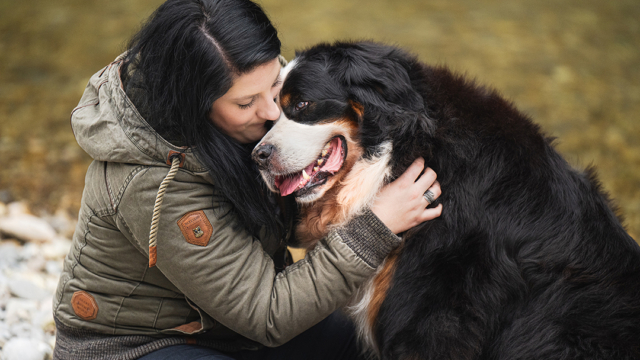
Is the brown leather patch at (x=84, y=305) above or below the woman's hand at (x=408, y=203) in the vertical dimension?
below

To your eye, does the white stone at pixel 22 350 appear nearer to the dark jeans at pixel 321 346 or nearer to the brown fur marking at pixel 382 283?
the dark jeans at pixel 321 346

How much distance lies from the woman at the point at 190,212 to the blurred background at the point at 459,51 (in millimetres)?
3863

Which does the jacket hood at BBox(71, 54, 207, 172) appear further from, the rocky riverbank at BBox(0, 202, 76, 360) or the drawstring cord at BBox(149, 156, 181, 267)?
the rocky riverbank at BBox(0, 202, 76, 360)

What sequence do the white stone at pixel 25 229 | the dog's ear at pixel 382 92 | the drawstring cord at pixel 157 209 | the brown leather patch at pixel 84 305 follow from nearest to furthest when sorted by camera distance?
the drawstring cord at pixel 157 209 → the brown leather patch at pixel 84 305 → the dog's ear at pixel 382 92 → the white stone at pixel 25 229

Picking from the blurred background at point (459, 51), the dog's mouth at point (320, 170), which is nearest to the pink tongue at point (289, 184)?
the dog's mouth at point (320, 170)

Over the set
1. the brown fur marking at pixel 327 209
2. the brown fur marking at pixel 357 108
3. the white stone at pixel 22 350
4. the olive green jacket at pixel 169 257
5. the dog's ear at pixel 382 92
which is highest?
the dog's ear at pixel 382 92

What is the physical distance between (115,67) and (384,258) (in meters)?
1.21

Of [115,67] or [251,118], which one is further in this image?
[251,118]

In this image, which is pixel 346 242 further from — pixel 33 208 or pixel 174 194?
pixel 33 208

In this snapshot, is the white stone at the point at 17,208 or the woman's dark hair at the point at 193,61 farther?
the white stone at the point at 17,208

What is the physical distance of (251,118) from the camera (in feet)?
6.40

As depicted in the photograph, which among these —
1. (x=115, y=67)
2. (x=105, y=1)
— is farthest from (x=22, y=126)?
(x=115, y=67)

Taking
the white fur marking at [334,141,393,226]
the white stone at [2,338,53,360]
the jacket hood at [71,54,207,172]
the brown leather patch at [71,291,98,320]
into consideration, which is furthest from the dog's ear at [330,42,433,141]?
the white stone at [2,338,53,360]

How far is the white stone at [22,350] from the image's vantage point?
2449 mm
